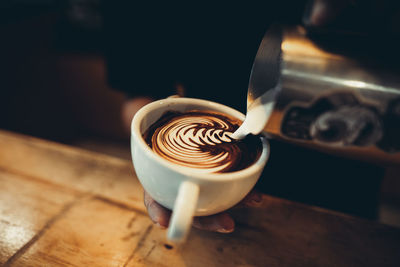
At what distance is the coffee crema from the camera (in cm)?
67

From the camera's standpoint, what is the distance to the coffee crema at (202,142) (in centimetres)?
67

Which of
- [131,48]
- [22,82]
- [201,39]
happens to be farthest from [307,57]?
[22,82]

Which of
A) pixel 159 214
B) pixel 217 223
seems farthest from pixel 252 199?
pixel 159 214

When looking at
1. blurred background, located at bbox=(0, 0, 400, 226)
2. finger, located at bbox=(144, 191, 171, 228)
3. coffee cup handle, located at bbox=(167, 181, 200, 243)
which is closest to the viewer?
coffee cup handle, located at bbox=(167, 181, 200, 243)

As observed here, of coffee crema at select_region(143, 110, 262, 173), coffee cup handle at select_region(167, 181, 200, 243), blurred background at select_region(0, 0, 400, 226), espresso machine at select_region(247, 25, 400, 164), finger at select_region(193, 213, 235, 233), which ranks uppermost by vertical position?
espresso machine at select_region(247, 25, 400, 164)

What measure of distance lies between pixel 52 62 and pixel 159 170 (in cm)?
273

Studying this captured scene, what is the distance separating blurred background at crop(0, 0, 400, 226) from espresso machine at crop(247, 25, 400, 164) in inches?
83.7

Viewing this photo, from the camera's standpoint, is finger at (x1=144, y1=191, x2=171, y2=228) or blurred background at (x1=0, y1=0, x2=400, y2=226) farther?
blurred background at (x1=0, y1=0, x2=400, y2=226)

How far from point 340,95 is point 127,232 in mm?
570

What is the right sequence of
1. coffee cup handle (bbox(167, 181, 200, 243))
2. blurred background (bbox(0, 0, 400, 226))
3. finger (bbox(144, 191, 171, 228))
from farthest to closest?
blurred background (bbox(0, 0, 400, 226)) < finger (bbox(144, 191, 171, 228)) < coffee cup handle (bbox(167, 181, 200, 243))

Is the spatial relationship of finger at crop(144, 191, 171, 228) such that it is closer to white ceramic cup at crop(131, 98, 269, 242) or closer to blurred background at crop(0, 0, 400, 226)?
white ceramic cup at crop(131, 98, 269, 242)

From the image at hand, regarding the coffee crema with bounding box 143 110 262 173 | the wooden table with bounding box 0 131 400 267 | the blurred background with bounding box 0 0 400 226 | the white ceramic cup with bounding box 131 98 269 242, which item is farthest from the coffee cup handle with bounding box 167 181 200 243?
the blurred background with bounding box 0 0 400 226

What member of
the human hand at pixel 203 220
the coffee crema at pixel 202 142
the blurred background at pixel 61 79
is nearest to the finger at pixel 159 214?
the human hand at pixel 203 220

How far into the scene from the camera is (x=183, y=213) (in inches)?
18.7
